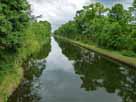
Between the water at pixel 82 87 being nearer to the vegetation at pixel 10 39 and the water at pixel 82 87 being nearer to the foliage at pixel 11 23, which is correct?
the vegetation at pixel 10 39

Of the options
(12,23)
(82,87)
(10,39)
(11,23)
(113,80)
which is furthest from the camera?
(113,80)

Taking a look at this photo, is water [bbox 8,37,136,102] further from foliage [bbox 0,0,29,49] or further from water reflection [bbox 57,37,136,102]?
foliage [bbox 0,0,29,49]

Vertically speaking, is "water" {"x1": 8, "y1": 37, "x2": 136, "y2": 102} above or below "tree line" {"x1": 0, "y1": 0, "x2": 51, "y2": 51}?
below

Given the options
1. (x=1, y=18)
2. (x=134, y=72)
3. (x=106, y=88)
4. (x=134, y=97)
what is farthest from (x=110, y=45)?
(x=1, y=18)

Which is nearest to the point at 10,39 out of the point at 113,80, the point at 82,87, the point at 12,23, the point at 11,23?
the point at 11,23

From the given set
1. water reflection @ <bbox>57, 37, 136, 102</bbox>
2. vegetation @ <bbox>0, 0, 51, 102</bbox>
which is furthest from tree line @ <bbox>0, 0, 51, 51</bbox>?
water reflection @ <bbox>57, 37, 136, 102</bbox>

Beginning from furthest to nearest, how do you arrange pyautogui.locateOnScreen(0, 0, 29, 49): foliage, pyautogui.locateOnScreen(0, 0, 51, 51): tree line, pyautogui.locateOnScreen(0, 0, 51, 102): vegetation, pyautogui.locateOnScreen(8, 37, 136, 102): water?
1. pyautogui.locateOnScreen(8, 37, 136, 102): water
2. pyautogui.locateOnScreen(0, 0, 51, 102): vegetation
3. pyautogui.locateOnScreen(0, 0, 51, 51): tree line
4. pyautogui.locateOnScreen(0, 0, 29, 49): foliage

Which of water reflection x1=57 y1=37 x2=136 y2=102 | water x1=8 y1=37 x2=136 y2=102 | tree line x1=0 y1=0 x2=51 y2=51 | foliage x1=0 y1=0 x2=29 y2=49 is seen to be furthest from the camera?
water reflection x1=57 y1=37 x2=136 y2=102

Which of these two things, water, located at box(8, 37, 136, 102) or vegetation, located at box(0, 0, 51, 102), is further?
water, located at box(8, 37, 136, 102)

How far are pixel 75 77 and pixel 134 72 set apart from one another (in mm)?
6301

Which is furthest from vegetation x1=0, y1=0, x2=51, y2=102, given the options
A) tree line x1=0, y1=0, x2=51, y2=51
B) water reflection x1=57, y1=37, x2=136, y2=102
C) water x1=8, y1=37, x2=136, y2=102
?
water reflection x1=57, y1=37, x2=136, y2=102

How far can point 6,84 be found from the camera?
20.9 meters

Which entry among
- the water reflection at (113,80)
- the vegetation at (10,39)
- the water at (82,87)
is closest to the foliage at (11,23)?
the vegetation at (10,39)

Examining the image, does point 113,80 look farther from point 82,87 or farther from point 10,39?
point 10,39
